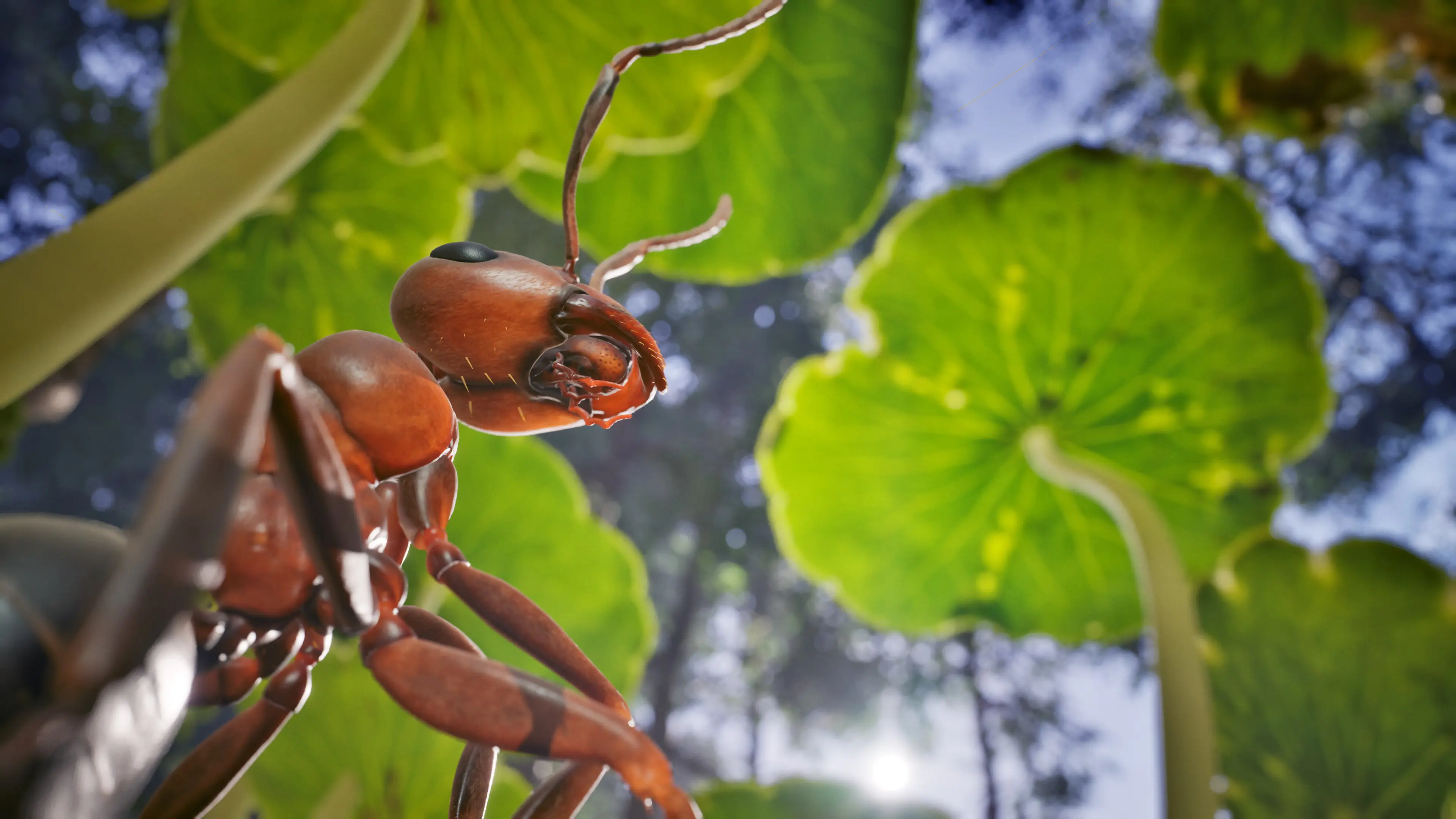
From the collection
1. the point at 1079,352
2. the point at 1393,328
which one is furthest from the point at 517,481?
the point at 1393,328

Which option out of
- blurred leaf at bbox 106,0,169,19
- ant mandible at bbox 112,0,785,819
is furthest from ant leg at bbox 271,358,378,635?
blurred leaf at bbox 106,0,169,19

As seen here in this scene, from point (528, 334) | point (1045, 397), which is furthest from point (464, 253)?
point (1045, 397)

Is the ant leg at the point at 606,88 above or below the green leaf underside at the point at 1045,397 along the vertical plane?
below

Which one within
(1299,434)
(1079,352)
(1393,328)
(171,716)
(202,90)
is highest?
(1393,328)

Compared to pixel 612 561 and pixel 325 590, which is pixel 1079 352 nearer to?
pixel 612 561

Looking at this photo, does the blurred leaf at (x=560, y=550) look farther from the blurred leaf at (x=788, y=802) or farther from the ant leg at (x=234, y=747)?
the ant leg at (x=234, y=747)

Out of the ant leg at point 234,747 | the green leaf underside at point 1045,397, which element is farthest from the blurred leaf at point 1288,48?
the ant leg at point 234,747

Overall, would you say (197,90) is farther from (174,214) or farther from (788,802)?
(788,802)
